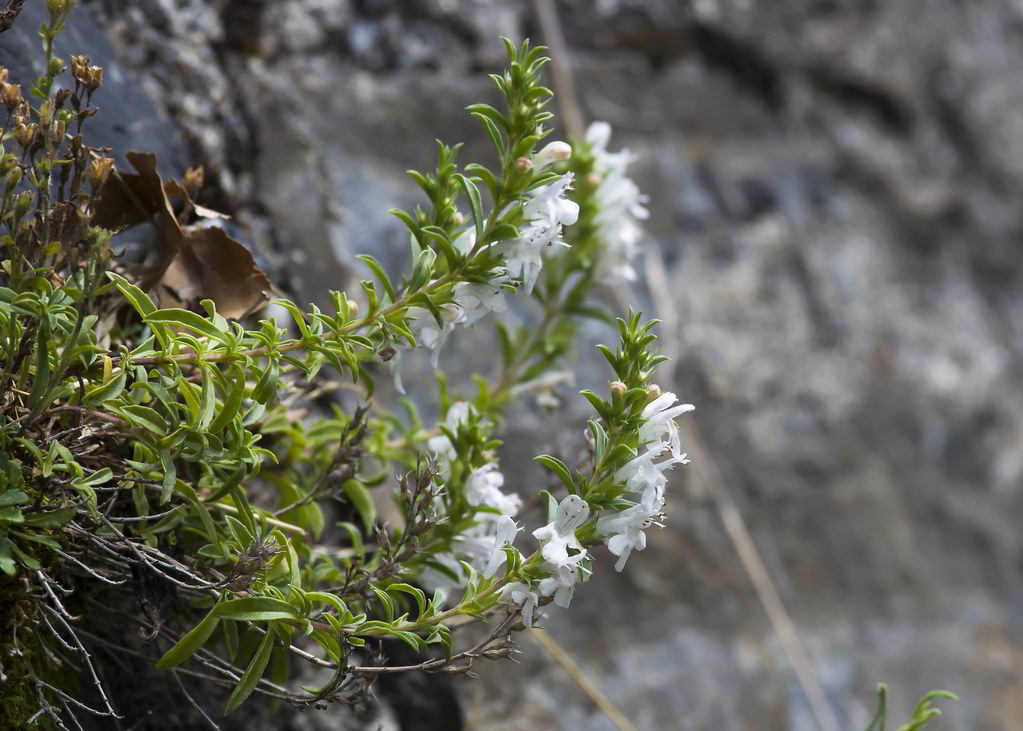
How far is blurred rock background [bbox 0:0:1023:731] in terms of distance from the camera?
221cm

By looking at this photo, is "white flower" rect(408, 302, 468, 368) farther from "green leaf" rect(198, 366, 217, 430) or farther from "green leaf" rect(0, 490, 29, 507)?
"green leaf" rect(0, 490, 29, 507)

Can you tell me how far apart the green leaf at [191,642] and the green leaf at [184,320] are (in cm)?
36

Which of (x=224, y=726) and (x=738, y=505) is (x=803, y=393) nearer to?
(x=738, y=505)

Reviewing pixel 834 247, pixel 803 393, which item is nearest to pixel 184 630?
pixel 803 393

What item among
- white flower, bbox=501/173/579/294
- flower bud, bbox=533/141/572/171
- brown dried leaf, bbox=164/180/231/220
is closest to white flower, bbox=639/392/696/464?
white flower, bbox=501/173/579/294

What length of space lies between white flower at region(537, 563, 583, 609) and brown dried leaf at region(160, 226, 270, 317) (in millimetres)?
685

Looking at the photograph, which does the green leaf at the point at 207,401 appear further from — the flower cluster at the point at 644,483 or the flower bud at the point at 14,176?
the flower cluster at the point at 644,483

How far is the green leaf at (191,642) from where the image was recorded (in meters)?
1.25

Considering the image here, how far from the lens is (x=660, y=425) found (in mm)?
1332

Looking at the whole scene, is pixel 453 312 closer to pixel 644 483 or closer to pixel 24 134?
pixel 644 483

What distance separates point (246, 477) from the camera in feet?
4.46

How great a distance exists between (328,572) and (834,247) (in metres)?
2.35

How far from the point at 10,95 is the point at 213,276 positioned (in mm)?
415

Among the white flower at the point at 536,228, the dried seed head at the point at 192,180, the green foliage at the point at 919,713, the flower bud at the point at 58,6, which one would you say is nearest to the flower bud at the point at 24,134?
the flower bud at the point at 58,6
